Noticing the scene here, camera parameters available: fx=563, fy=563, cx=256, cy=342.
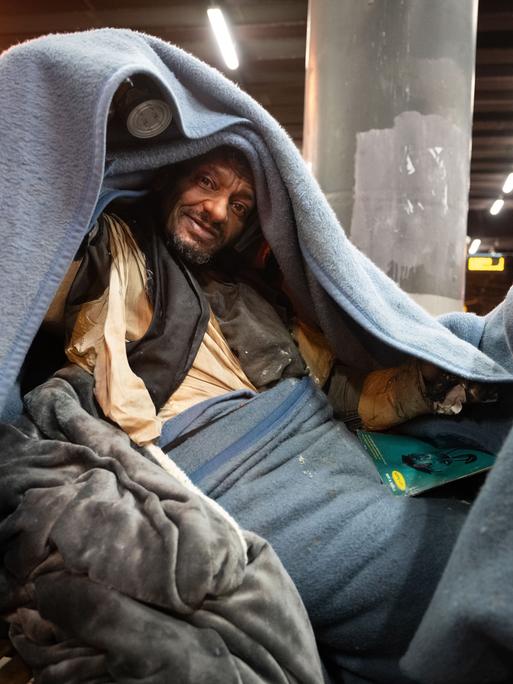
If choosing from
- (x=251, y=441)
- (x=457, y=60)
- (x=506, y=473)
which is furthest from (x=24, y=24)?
(x=506, y=473)

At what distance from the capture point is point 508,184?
25.5ft

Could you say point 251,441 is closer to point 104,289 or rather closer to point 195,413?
point 195,413

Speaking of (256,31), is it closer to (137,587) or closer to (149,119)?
(149,119)

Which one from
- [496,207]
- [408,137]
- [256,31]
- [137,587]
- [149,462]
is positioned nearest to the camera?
[137,587]

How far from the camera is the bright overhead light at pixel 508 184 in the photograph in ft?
24.6

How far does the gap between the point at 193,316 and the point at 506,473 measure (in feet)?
2.17

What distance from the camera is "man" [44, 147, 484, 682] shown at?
2.62ft

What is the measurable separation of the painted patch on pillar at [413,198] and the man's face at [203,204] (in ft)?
2.27

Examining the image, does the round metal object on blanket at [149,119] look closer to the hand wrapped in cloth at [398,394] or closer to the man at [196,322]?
the man at [196,322]

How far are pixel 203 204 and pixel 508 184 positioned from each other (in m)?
7.73

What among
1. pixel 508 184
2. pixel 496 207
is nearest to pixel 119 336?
pixel 508 184

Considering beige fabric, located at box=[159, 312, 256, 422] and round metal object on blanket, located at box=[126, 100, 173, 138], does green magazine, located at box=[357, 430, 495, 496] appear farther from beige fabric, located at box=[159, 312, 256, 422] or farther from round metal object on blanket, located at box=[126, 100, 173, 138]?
round metal object on blanket, located at box=[126, 100, 173, 138]

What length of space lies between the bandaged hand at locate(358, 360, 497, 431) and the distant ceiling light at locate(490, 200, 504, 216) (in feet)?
28.6

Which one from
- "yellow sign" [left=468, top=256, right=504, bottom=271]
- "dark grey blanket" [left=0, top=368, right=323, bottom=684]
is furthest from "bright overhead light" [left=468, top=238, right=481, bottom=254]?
"dark grey blanket" [left=0, top=368, right=323, bottom=684]
